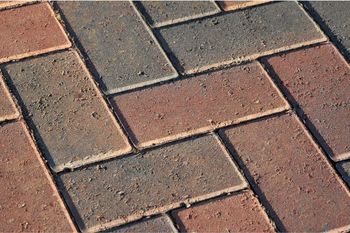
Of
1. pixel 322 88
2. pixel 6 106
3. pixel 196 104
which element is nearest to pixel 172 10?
pixel 196 104

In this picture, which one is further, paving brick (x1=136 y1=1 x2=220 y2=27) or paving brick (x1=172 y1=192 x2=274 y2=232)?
paving brick (x1=136 y1=1 x2=220 y2=27)

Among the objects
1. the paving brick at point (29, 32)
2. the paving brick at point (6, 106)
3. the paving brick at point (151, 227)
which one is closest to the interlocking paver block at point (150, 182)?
the paving brick at point (151, 227)

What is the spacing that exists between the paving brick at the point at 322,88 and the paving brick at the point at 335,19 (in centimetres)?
6

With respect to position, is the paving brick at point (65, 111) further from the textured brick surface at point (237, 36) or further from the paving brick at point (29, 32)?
the textured brick surface at point (237, 36)

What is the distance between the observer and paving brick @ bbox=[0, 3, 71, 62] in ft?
8.93

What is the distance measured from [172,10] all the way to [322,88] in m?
0.60

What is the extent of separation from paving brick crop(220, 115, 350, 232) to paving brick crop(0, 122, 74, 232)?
1.74 feet

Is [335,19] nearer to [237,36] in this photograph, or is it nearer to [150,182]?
[237,36]

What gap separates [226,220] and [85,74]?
2.27 ft

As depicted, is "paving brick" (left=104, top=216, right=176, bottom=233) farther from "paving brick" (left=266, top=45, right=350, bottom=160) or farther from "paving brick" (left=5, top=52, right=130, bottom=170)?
"paving brick" (left=266, top=45, right=350, bottom=160)

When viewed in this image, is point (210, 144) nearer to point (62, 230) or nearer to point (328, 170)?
point (328, 170)

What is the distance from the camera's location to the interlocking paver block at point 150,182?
2.28 m

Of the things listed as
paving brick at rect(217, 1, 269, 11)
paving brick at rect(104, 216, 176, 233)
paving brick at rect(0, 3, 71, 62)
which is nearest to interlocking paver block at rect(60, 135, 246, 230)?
paving brick at rect(104, 216, 176, 233)

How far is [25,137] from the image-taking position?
96.5 inches
